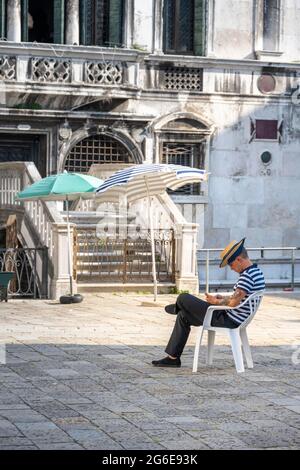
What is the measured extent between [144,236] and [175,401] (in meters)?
15.0

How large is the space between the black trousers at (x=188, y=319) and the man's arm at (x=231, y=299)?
11cm

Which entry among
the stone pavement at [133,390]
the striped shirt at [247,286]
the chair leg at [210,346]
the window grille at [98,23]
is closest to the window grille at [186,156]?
the window grille at [98,23]

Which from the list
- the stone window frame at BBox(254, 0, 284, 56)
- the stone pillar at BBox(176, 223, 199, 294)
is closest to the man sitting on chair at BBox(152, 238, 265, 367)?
the stone pillar at BBox(176, 223, 199, 294)

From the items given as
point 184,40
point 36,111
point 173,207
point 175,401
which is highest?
point 184,40

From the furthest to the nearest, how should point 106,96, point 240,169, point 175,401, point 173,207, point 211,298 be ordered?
1. point 240,169
2. point 106,96
3. point 173,207
4. point 211,298
5. point 175,401

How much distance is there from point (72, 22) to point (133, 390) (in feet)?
62.8

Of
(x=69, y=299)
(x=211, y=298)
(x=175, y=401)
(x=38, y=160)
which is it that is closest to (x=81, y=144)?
(x=38, y=160)

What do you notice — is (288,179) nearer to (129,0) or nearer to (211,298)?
(129,0)

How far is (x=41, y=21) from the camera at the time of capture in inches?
1235

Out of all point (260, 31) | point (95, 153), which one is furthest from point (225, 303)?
point (260, 31)

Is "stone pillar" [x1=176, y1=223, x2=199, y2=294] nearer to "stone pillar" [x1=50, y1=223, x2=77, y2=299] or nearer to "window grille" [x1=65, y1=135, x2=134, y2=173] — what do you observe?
"stone pillar" [x1=50, y1=223, x2=77, y2=299]

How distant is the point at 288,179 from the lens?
32594mm

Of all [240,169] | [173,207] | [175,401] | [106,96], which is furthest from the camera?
[240,169]

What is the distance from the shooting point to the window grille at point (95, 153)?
102 feet
